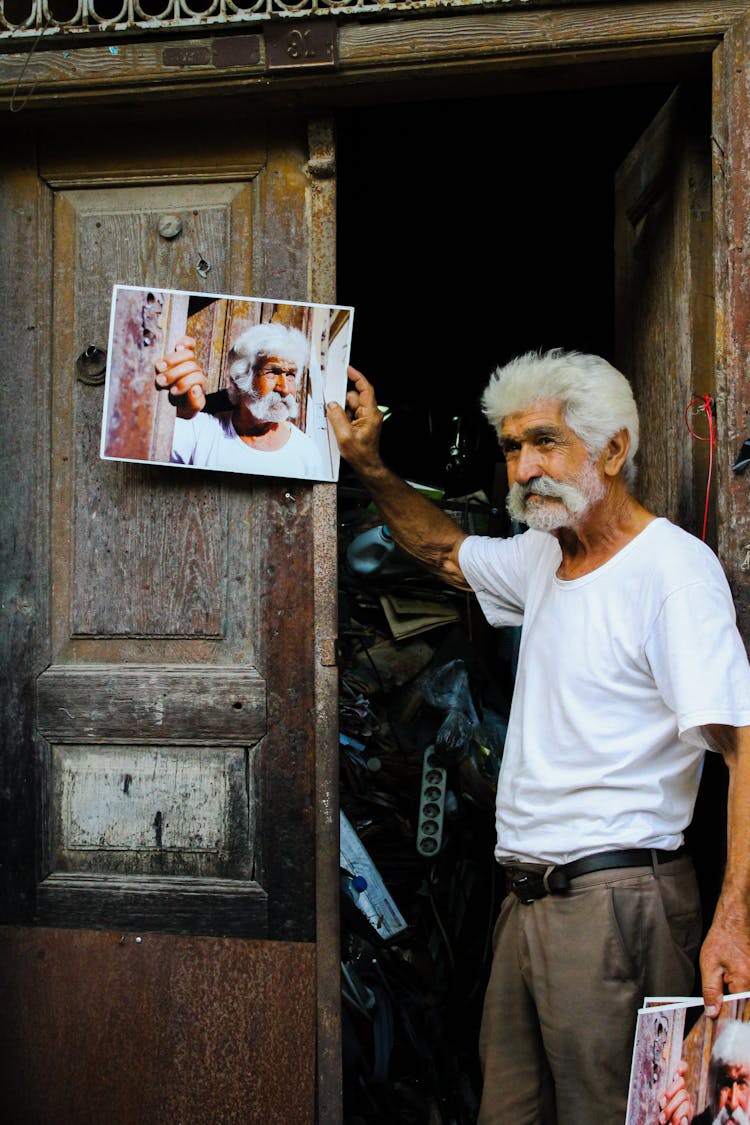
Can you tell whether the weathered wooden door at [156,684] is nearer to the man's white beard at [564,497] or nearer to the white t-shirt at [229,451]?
the white t-shirt at [229,451]

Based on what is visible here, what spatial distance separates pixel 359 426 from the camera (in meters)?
→ 2.41

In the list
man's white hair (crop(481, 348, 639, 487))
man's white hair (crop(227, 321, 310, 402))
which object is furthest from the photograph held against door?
man's white hair (crop(481, 348, 639, 487))

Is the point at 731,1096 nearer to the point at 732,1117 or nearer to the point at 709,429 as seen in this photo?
the point at 732,1117

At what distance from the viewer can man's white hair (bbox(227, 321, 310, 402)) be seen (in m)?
2.38

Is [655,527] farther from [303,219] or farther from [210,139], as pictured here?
[210,139]

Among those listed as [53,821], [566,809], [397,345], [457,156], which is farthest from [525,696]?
[397,345]

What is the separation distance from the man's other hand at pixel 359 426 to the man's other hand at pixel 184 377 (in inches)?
12.7

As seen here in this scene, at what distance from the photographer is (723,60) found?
7.11ft

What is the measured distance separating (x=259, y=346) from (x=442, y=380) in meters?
3.31

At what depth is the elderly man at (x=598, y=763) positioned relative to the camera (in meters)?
1.89

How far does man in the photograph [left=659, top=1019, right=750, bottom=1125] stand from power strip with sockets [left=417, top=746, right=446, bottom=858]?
6.04 feet

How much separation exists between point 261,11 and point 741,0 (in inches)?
43.7

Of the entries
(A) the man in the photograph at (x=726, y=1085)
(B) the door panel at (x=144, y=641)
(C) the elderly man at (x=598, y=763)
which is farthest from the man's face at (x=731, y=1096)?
(B) the door panel at (x=144, y=641)

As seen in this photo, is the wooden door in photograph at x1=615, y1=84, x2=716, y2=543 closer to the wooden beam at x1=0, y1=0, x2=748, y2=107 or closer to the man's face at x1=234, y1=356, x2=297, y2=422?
the wooden beam at x1=0, y1=0, x2=748, y2=107
